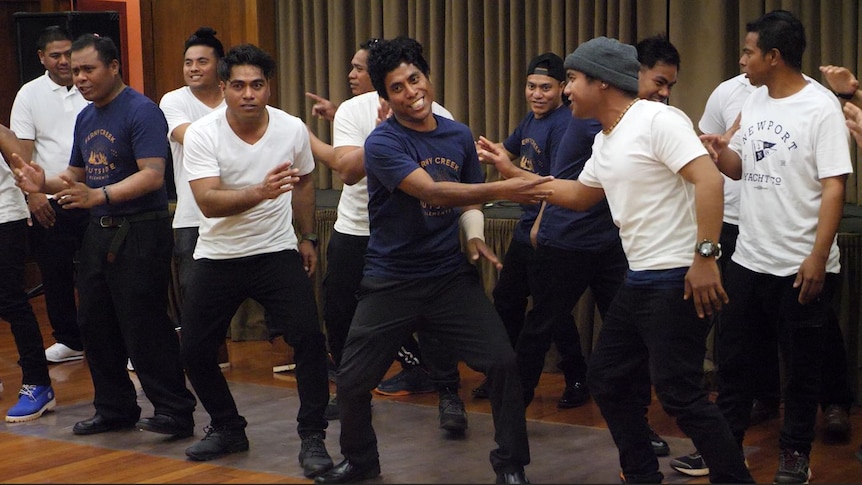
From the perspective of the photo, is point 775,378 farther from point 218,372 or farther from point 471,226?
point 218,372

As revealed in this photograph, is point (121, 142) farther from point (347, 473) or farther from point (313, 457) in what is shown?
point (347, 473)

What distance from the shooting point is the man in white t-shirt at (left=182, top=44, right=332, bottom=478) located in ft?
13.8

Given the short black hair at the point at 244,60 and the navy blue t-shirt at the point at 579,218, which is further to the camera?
the navy blue t-shirt at the point at 579,218

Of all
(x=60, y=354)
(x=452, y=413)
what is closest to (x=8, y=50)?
(x=60, y=354)

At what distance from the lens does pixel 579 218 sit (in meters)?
4.53

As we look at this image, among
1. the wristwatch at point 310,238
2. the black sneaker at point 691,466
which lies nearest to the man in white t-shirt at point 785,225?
the black sneaker at point 691,466

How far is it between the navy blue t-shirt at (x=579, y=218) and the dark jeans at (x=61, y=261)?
9.58ft

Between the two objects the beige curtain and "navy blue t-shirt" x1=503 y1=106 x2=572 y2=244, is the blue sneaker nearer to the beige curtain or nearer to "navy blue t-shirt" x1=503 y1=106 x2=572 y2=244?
"navy blue t-shirt" x1=503 y1=106 x2=572 y2=244

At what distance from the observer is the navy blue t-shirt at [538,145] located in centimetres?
484

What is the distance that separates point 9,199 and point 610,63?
302 cm

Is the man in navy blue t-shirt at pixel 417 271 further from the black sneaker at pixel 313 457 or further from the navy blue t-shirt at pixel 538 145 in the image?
the navy blue t-shirt at pixel 538 145

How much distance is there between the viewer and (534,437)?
4637mm

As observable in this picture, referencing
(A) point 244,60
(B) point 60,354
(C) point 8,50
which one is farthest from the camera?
(C) point 8,50

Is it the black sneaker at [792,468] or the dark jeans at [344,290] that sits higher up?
the dark jeans at [344,290]
